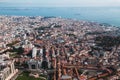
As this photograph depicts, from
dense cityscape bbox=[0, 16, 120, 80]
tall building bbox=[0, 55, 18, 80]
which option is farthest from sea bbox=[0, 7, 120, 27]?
tall building bbox=[0, 55, 18, 80]

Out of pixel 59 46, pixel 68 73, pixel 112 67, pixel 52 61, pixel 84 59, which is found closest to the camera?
pixel 68 73

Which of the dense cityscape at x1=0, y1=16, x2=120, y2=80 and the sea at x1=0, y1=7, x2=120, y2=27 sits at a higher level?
the sea at x1=0, y1=7, x2=120, y2=27

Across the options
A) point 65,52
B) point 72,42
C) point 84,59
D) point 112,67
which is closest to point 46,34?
point 72,42

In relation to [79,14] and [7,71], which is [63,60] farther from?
[79,14]

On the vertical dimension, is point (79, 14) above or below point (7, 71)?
above

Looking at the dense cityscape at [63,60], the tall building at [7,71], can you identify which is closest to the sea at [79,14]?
the dense cityscape at [63,60]

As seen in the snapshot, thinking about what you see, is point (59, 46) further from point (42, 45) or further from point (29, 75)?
point (29, 75)

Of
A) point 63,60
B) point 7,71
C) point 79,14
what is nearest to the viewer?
point 7,71

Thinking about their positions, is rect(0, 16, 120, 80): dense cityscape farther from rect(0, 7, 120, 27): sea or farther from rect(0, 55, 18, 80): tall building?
rect(0, 7, 120, 27): sea

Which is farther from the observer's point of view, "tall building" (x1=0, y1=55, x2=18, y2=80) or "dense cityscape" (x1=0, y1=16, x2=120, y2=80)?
"dense cityscape" (x1=0, y1=16, x2=120, y2=80)

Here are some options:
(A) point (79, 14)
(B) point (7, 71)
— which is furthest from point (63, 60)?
(A) point (79, 14)

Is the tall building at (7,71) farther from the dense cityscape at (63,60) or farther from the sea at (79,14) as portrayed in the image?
the sea at (79,14)
